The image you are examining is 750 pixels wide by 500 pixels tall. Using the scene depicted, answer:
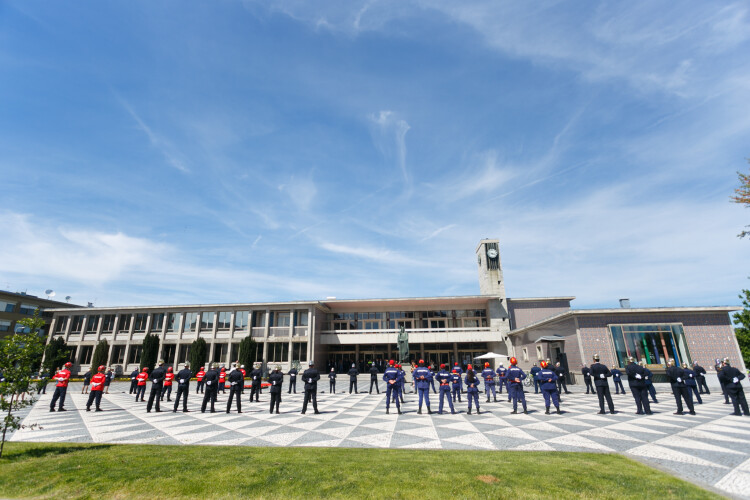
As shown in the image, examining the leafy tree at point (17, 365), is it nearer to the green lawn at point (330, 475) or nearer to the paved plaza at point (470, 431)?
the green lawn at point (330, 475)

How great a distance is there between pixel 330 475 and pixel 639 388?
39.1ft

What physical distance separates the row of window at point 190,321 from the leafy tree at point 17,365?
31.9m

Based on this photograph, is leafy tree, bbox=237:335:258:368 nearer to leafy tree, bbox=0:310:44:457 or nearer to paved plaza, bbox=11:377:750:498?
paved plaza, bbox=11:377:750:498

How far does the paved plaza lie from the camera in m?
6.62

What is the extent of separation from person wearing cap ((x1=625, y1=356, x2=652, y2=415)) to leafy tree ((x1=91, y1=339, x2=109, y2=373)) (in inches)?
1897

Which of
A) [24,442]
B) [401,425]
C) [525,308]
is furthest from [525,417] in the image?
[525,308]

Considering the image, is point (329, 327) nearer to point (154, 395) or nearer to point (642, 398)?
point (154, 395)

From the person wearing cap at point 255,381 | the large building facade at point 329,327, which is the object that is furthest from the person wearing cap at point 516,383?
the large building facade at point 329,327

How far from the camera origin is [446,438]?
841 cm

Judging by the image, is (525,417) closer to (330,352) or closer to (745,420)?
(745,420)

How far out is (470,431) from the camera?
30.5 feet

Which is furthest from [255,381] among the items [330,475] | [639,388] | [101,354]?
[101,354]

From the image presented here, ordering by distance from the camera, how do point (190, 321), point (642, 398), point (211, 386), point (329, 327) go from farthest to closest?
point (329, 327), point (190, 321), point (211, 386), point (642, 398)

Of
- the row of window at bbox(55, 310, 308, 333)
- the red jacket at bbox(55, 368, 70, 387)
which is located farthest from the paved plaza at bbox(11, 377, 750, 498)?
the row of window at bbox(55, 310, 308, 333)
